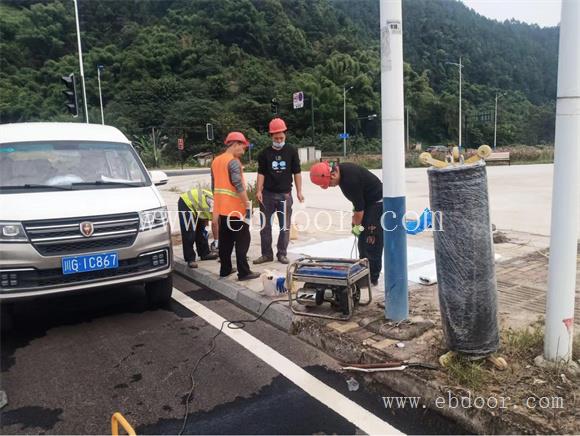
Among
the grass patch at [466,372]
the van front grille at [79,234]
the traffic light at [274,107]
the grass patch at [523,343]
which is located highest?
the traffic light at [274,107]

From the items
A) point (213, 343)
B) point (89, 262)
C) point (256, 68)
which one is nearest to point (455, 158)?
point (213, 343)

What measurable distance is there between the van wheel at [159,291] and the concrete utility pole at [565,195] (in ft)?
11.5

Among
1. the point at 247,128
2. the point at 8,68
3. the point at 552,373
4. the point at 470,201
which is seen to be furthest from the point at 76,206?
the point at 8,68

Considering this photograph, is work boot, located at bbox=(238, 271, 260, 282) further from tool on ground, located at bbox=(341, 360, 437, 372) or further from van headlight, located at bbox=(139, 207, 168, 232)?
tool on ground, located at bbox=(341, 360, 437, 372)

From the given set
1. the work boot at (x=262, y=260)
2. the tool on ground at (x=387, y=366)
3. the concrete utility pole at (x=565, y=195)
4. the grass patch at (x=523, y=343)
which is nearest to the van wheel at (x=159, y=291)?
the work boot at (x=262, y=260)

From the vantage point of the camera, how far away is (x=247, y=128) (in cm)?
6138

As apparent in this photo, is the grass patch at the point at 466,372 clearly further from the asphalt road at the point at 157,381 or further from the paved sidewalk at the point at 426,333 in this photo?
the asphalt road at the point at 157,381

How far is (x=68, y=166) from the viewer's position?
4.98 meters

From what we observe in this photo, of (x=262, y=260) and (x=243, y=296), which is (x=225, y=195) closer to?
(x=243, y=296)

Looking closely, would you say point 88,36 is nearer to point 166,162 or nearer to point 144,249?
point 166,162

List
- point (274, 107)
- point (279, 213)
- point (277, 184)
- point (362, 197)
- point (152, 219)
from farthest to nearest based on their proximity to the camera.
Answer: point (274, 107) < point (279, 213) < point (277, 184) < point (362, 197) < point (152, 219)

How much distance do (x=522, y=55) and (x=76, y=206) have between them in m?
120

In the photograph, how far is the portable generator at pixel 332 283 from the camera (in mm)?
4051

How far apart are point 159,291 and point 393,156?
2797mm
